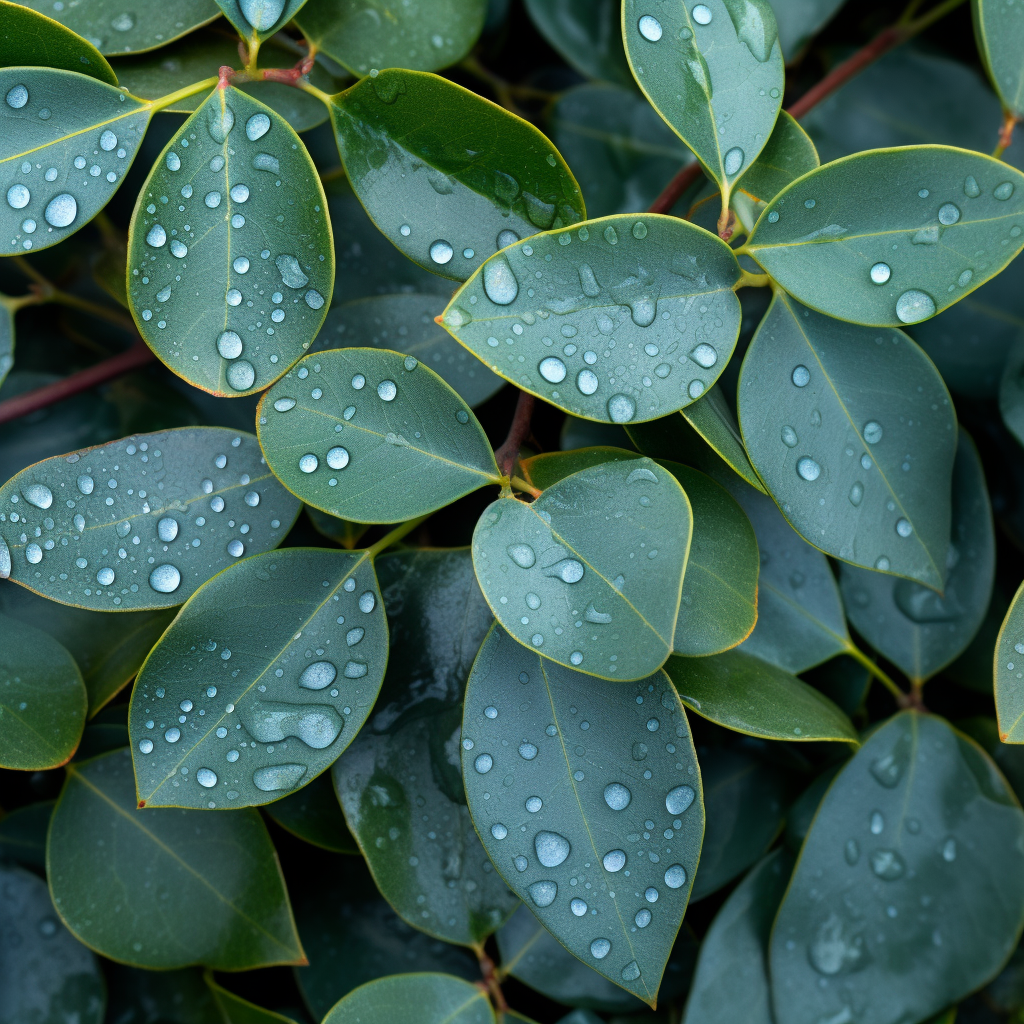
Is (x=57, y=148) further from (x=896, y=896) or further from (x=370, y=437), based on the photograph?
(x=896, y=896)

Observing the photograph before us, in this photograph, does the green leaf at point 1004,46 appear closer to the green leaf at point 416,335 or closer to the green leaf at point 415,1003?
the green leaf at point 416,335

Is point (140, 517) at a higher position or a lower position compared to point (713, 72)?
lower

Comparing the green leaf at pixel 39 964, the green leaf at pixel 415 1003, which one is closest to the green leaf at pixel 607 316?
the green leaf at pixel 415 1003

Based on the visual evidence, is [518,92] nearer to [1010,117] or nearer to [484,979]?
[1010,117]

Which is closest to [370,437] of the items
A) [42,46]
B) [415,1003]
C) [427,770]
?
[427,770]

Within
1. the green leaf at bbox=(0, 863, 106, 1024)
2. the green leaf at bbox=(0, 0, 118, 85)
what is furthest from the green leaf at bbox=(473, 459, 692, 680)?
the green leaf at bbox=(0, 863, 106, 1024)

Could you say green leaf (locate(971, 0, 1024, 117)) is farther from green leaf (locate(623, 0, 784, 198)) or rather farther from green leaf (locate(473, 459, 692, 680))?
green leaf (locate(473, 459, 692, 680))

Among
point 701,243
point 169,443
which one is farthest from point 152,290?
point 701,243
